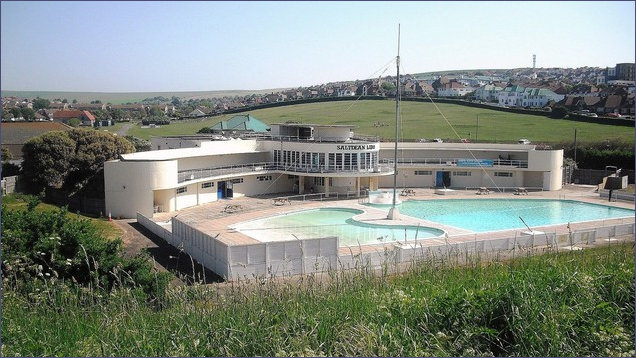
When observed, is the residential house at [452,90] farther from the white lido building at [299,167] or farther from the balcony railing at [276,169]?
the balcony railing at [276,169]

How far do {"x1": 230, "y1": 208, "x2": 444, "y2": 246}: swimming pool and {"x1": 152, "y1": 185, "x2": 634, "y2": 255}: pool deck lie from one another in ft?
1.53

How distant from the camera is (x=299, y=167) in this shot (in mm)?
31734

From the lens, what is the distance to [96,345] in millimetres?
6359

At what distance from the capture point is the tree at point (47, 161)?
92.7 ft

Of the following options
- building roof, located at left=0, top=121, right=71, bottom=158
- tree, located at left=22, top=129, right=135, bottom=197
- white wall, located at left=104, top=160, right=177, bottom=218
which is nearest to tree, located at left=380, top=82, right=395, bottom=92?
building roof, located at left=0, top=121, right=71, bottom=158

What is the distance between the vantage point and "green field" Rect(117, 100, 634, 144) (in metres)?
54.8

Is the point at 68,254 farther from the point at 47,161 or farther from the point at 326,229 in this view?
the point at 47,161

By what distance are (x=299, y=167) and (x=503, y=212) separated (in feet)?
37.0

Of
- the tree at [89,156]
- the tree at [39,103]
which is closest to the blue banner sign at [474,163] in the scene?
the tree at [89,156]

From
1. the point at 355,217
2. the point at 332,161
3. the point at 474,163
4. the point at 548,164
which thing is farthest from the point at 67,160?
the point at 548,164

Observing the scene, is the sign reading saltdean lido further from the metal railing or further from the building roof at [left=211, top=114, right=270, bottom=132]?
the building roof at [left=211, top=114, right=270, bottom=132]

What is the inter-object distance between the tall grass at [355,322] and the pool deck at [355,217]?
9.73 meters

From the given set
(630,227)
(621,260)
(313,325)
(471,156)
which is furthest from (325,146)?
(313,325)

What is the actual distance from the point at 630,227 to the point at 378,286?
16464mm
